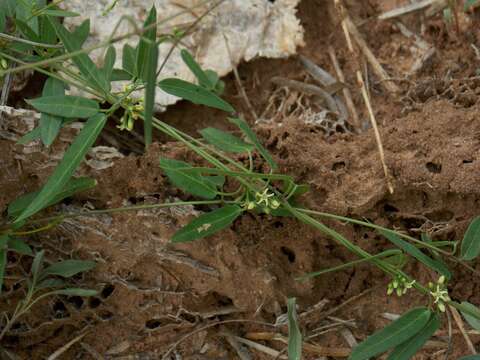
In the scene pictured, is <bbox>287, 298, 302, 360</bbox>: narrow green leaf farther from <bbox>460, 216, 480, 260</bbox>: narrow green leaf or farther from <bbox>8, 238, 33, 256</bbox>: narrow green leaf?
<bbox>8, 238, 33, 256</bbox>: narrow green leaf

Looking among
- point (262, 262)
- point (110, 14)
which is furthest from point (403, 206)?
point (110, 14)

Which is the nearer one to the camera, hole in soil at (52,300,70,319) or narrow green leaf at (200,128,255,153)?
narrow green leaf at (200,128,255,153)

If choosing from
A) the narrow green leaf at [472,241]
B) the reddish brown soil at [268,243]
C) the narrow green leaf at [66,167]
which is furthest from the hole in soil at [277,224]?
the narrow green leaf at [66,167]

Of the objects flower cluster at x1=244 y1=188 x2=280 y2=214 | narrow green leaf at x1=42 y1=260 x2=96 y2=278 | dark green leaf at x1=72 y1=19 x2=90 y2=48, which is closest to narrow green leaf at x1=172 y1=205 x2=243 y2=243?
flower cluster at x1=244 y1=188 x2=280 y2=214

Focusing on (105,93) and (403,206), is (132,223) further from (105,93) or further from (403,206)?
(403,206)

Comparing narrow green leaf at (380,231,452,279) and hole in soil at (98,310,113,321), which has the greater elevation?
narrow green leaf at (380,231,452,279)

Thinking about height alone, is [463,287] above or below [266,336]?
above

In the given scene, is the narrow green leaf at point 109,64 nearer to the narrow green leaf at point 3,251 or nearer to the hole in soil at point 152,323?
the narrow green leaf at point 3,251
